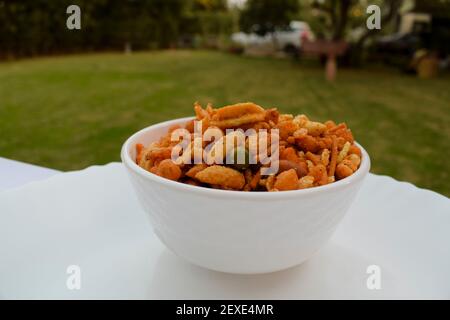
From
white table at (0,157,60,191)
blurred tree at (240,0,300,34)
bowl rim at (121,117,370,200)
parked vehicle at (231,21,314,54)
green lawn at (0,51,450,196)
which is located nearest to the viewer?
bowl rim at (121,117,370,200)

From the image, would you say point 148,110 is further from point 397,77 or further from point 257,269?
point 397,77

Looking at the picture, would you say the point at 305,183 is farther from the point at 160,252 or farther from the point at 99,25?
the point at 99,25

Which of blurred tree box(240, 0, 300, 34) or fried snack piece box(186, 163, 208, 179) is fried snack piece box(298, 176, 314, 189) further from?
blurred tree box(240, 0, 300, 34)

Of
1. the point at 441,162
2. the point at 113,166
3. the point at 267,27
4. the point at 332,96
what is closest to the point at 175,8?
the point at 267,27

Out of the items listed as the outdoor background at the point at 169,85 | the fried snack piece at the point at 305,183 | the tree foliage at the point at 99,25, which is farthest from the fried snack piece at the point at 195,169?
the tree foliage at the point at 99,25

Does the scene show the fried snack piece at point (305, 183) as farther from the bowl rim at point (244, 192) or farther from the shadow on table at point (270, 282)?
the shadow on table at point (270, 282)

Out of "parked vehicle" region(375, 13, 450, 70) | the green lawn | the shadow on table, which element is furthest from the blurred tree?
the shadow on table

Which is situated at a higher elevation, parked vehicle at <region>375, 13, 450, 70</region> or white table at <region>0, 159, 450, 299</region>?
parked vehicle at <region>375, 13, 450, 70</region>

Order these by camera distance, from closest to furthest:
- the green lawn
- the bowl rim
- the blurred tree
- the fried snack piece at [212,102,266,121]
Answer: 1. the bowl rim
2. the fried snack piece at [212,102,266,121]
3. the green lawn
4. the blurred tree
